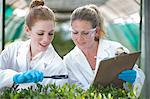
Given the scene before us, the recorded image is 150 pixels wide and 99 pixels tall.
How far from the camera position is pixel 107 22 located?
3873 millimetres

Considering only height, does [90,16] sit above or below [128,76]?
above

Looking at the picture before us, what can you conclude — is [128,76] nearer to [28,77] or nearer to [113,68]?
[113,68]

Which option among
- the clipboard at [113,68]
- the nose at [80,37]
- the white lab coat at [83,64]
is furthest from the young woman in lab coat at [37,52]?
the clipboard at [113,68]

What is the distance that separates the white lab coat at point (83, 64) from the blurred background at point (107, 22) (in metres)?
0.13

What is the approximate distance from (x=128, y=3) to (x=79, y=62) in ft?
2.92

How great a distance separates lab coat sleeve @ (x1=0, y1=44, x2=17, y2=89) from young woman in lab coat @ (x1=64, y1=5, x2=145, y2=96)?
1.57ft

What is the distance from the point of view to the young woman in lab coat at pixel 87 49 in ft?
10.0

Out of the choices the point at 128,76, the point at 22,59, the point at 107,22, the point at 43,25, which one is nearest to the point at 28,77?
the point at 22,59

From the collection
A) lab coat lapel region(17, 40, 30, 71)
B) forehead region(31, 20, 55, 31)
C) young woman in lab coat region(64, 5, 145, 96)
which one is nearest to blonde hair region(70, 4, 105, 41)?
young woman in lab coat region(64, 5, 145, 96)

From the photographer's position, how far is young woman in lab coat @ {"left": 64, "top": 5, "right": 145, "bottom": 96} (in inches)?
120

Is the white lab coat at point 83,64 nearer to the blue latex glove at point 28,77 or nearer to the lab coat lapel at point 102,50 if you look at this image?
the lab coat lapel at point 102,50

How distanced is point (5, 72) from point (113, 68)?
778 mm

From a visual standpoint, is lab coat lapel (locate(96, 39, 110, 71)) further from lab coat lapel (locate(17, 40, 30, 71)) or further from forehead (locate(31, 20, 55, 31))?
lab coat lapel (locate(17, 40, 30, 71))

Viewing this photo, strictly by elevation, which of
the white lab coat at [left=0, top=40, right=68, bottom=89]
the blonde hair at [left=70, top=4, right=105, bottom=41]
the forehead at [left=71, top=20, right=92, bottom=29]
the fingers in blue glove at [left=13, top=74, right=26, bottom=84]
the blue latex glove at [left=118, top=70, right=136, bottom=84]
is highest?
the blonde hair at [left=70, top=4, right=105, bottom=41]
